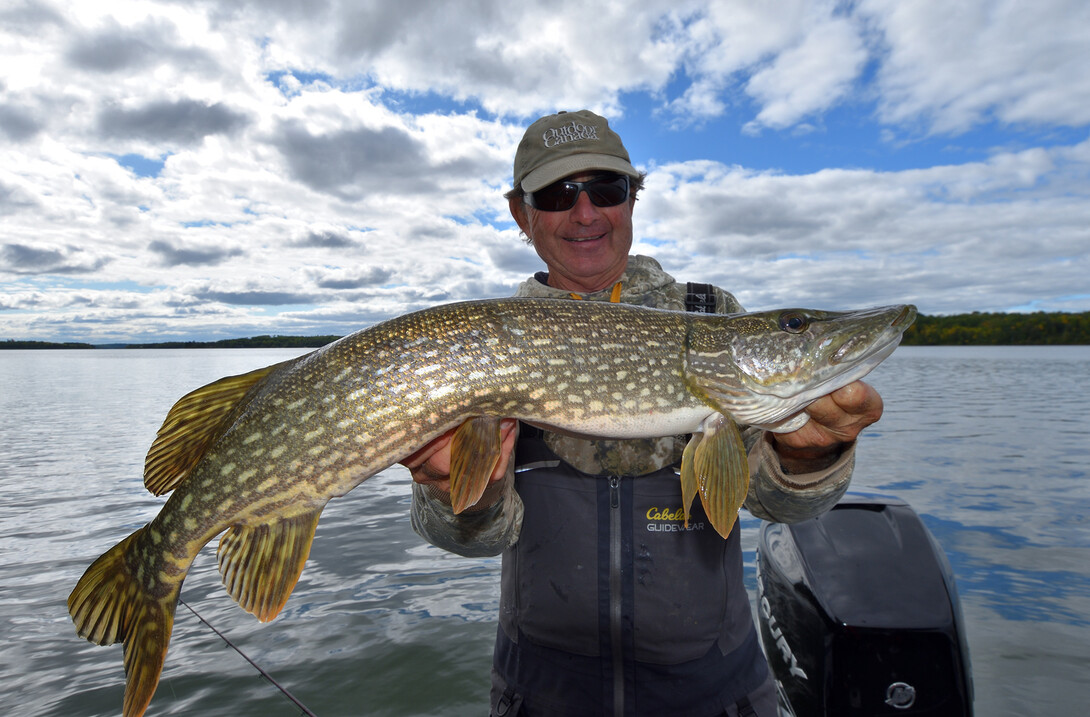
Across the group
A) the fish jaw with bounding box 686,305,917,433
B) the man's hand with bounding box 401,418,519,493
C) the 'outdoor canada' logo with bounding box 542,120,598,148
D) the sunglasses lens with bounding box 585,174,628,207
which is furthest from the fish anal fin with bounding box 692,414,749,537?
the 'outdoor canada' logo with bounding box 542,120,598,148

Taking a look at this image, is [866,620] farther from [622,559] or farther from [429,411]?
[429,411]

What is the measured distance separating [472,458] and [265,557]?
0.72m

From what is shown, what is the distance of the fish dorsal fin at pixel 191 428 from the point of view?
1970 mm

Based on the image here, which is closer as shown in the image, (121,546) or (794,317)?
(121,546)

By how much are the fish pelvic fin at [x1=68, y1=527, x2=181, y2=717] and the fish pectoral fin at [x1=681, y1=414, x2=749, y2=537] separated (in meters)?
1.67

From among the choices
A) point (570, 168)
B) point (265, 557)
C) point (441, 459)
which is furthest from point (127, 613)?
point (570, 168)

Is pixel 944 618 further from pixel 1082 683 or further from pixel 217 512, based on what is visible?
pixel 1082 683

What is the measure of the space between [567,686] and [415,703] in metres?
2.56

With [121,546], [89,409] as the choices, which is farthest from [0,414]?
[121,546]

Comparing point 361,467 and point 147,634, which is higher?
point 361,467

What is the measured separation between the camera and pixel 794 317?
2.12 meters

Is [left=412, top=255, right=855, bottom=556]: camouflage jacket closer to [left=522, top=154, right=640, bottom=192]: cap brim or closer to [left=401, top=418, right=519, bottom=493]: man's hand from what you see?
[left=401, top=418, right=519, bottom=493]: man's hand

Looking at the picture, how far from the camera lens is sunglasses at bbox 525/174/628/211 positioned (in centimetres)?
270

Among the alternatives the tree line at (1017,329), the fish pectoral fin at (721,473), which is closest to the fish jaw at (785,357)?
the fish pectoral fin at (721,473)
